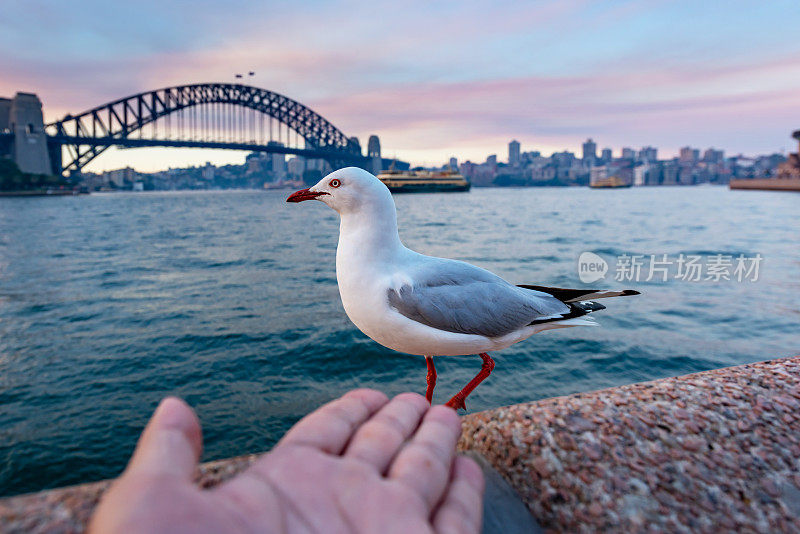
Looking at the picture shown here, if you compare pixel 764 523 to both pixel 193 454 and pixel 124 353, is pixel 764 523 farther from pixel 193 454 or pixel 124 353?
pixel 124 353

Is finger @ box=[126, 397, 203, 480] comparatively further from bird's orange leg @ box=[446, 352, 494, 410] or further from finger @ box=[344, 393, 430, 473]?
bird's orange leg @ box=[446, 352, 494, 410]

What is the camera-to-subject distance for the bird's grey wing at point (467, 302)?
1.57 m

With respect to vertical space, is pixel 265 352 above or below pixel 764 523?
below

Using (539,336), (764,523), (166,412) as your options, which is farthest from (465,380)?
(166,412)

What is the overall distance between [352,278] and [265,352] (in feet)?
14.1

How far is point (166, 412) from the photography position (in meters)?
0.92

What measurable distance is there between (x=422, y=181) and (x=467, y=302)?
5038 cm

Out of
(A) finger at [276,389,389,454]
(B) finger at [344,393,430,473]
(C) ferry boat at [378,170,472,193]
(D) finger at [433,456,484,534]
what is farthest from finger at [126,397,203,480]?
(C) ferry boat at [378,170,472,193]

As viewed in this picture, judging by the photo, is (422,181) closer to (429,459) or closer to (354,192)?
(354,192)

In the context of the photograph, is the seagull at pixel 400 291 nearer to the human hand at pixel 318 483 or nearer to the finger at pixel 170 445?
the human hand at pixel 318 483

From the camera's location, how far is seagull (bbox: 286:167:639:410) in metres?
1.54

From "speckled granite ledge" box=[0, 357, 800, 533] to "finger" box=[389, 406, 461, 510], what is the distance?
1.09ft

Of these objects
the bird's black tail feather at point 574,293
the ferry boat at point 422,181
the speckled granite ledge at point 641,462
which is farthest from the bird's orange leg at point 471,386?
the ferry boat at point 422,181

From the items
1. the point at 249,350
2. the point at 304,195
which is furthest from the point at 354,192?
the point at 249,350
